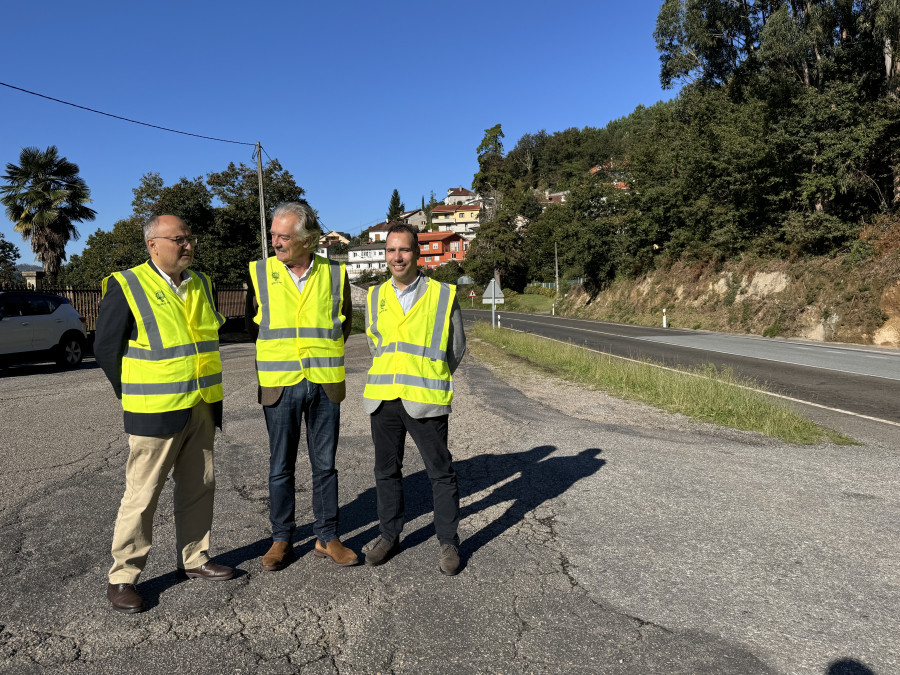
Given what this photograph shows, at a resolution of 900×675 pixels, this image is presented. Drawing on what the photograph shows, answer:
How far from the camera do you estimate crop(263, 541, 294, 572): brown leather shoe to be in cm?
338

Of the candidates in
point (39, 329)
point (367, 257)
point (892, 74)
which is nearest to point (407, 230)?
point (39, 329)

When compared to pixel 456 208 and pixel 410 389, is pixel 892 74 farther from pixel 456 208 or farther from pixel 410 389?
pixel 456 208

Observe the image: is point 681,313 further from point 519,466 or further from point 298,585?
point 298,585

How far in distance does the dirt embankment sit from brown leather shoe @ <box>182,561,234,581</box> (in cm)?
2228

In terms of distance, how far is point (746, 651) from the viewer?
8.54ft

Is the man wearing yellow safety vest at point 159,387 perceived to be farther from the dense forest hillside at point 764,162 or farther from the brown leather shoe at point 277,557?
the dense forest hillside at point 764,162

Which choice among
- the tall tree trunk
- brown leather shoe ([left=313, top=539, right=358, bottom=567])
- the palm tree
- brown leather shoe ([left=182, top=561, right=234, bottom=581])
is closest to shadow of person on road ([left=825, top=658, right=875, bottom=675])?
brown leather shoe ([left=313, top=539, right=358, bottom=567])

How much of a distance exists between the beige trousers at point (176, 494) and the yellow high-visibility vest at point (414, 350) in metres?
0.97

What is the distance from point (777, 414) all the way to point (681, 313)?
2769 cm

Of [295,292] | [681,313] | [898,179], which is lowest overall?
[681,313]

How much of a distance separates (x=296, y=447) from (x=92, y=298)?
67.4 feet

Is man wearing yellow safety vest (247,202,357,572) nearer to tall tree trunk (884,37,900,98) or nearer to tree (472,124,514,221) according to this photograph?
tall tree trunk (884,37,900,98)

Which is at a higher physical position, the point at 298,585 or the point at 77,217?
the point at 77,217

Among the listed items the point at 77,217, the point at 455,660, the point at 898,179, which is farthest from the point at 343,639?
the point at 77,217
